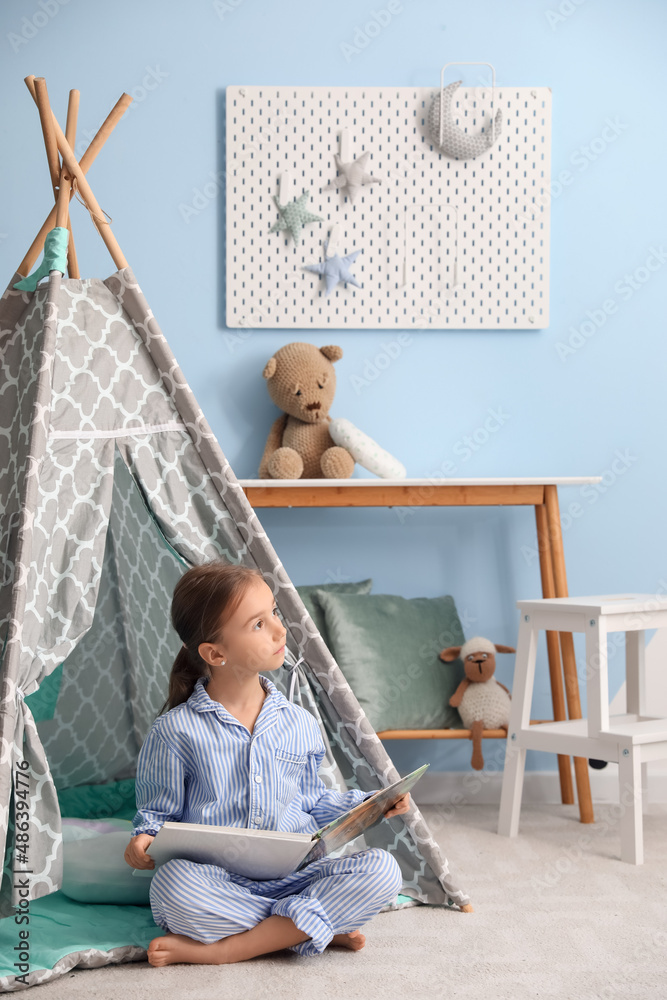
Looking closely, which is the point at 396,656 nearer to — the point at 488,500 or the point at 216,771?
the point at 488,500

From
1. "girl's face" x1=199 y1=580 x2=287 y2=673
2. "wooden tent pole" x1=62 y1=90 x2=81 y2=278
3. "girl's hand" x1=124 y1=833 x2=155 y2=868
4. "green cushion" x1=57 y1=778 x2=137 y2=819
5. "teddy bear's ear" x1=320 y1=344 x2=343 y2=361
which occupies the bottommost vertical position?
"green cushion" x1=57 y1=778 x2=137 y2=819

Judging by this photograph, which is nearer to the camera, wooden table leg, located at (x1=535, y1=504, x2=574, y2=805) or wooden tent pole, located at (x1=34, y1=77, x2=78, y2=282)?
wooden tent pole, located at (x1=34, y1=77, x2=78, y2=282)

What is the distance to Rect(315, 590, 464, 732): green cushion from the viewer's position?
2410 millimetres

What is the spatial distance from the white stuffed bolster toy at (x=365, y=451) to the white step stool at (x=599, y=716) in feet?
1.63

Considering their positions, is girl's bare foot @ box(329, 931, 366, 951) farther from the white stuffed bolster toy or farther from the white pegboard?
the white pegboard

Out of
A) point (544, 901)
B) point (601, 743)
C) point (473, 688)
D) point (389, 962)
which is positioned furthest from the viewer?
point (473, 688)

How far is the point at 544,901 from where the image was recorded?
5.88 ft

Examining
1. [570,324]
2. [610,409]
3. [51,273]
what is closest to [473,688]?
[610,409]

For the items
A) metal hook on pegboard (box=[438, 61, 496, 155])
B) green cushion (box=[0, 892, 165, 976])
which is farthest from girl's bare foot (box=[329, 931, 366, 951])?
metal hook on pegboard (box=[438, 61, 496, 155])

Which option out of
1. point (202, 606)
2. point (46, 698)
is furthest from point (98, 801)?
point (202, 606)

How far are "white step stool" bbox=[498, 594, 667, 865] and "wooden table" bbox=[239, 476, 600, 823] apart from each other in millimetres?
125

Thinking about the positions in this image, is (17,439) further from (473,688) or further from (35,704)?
(473,688)

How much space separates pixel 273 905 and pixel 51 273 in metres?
1.20

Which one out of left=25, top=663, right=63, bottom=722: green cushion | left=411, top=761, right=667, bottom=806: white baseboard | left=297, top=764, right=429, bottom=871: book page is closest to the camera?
left=297, top=764, right=429, bottom=871: book page
